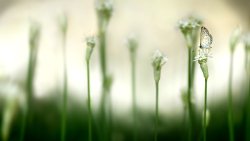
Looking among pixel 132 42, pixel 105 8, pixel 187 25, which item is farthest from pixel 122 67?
pixel 187 25

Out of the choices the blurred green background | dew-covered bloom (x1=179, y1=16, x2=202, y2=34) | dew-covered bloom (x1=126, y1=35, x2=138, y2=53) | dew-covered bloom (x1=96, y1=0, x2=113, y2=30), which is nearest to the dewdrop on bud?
dew-covered bloom (x1=126, y1=35, x2=138, y2=53)

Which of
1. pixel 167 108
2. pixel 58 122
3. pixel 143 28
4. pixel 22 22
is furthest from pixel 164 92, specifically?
pixel 22 22

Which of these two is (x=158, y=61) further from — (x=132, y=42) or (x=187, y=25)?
(x=132, y=42)

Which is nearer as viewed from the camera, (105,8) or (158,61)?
(158,61)

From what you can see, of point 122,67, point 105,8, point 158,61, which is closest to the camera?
point 158,61

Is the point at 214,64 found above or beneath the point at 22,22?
beneath

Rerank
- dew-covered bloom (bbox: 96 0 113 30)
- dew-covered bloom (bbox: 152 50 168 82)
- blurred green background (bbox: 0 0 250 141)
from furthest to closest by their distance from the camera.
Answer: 1. blurred green background (bbox: 0 0 250 141)
2. dew-covered bloom (bbox: 96 0 113 30)
3. dew-covered bloom (bbox: 152 50 168 82)

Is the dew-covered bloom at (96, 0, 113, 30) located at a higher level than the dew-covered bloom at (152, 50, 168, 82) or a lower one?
higher

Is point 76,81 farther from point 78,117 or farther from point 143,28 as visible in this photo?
point 143,28

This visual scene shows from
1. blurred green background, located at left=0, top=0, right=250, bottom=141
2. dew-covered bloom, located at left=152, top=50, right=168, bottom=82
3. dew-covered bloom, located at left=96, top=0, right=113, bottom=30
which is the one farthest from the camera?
blurred green background, located at left=0, top=0, right=250, bottom=141

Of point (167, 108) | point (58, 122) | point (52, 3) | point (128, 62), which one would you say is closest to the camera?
point (58, 122)

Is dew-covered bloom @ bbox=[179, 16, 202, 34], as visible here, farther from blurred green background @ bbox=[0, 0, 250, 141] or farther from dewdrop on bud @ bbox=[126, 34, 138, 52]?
blurred green background @ bbox=[0, 0, 250, 141]
